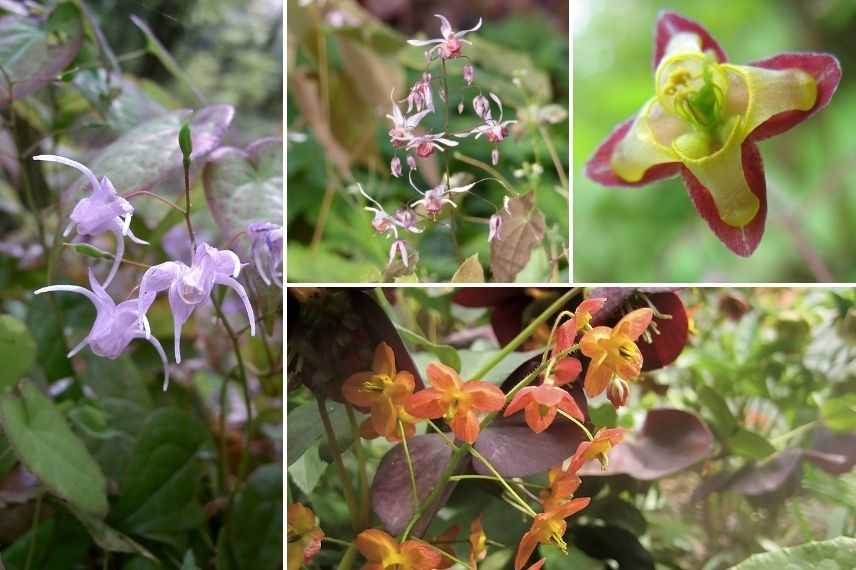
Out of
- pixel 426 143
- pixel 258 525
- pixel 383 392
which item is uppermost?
pixel 426 143

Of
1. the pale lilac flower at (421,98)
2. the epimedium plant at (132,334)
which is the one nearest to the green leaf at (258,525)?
the epimedium plant at (132,334)

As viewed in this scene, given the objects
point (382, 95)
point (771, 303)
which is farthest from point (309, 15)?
point (771, 303)

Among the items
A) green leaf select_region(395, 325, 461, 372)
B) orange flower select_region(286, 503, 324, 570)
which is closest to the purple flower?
green leaf select_region(395, 325, 461, 372)

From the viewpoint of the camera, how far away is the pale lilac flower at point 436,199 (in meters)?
0.43

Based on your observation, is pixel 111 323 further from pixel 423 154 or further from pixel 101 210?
pixel 423 154

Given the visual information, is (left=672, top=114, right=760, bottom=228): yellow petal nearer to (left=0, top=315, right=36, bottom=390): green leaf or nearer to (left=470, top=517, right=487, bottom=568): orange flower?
(left=470, top=517, right=487, bottom=568): orange flower

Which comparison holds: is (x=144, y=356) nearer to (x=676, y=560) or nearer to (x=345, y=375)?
(x=345, y=375)

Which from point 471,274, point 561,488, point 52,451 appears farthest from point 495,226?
point 52,451

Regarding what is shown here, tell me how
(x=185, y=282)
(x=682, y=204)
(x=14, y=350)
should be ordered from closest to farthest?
1. (x=185, y=282)
2. (x=14, y=350)
3. (x=682, y=204)

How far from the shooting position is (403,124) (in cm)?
43

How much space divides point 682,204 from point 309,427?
0.29 metres

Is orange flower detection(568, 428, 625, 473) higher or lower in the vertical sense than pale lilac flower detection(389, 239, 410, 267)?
lower

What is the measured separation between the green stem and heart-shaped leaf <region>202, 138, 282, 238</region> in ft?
0.33

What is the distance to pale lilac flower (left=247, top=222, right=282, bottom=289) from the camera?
0.41 metres
